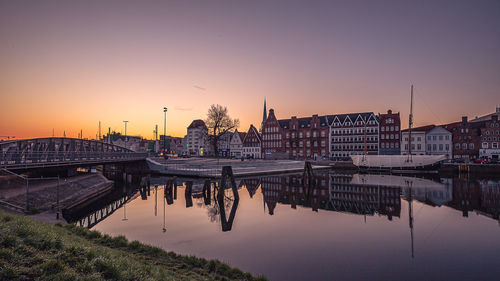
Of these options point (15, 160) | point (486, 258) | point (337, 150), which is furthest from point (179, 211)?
point (337, 150)

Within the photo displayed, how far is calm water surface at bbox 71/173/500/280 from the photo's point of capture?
468 inches

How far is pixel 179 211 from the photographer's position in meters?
23.5

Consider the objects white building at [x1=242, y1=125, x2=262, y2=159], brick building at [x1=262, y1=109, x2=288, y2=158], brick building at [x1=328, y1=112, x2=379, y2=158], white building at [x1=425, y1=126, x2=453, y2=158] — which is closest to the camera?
white building at [x1=425, y1=126, x2=453, y2=158]

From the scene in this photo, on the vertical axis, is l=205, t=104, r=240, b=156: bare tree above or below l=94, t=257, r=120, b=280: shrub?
above

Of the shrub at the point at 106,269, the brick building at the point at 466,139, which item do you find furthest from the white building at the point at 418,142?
the shrub at the point at 106,269

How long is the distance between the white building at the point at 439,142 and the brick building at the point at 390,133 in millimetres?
9314

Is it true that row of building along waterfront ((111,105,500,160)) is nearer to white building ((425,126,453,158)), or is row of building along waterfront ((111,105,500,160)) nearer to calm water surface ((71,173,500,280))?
white building ((425,126,453,158))

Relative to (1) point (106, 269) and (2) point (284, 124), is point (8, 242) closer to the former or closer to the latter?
(1) point (106, 269)

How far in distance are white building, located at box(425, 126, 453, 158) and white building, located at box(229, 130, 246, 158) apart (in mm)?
73059

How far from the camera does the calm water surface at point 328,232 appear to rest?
1189 centimetres

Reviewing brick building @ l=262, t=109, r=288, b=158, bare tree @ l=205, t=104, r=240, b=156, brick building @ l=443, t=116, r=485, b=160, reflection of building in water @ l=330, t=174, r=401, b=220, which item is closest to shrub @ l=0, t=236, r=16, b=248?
reflection of building in water @ l=330, t=174, r=401, b=220

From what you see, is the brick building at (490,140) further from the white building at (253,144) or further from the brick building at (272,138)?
the white building at (253,144)

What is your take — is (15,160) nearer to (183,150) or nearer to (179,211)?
(179,211)

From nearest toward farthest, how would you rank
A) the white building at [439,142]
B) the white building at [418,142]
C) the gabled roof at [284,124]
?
the white building at [439,142] → the white building at [418,142] → the gabled roof at [284,124]
